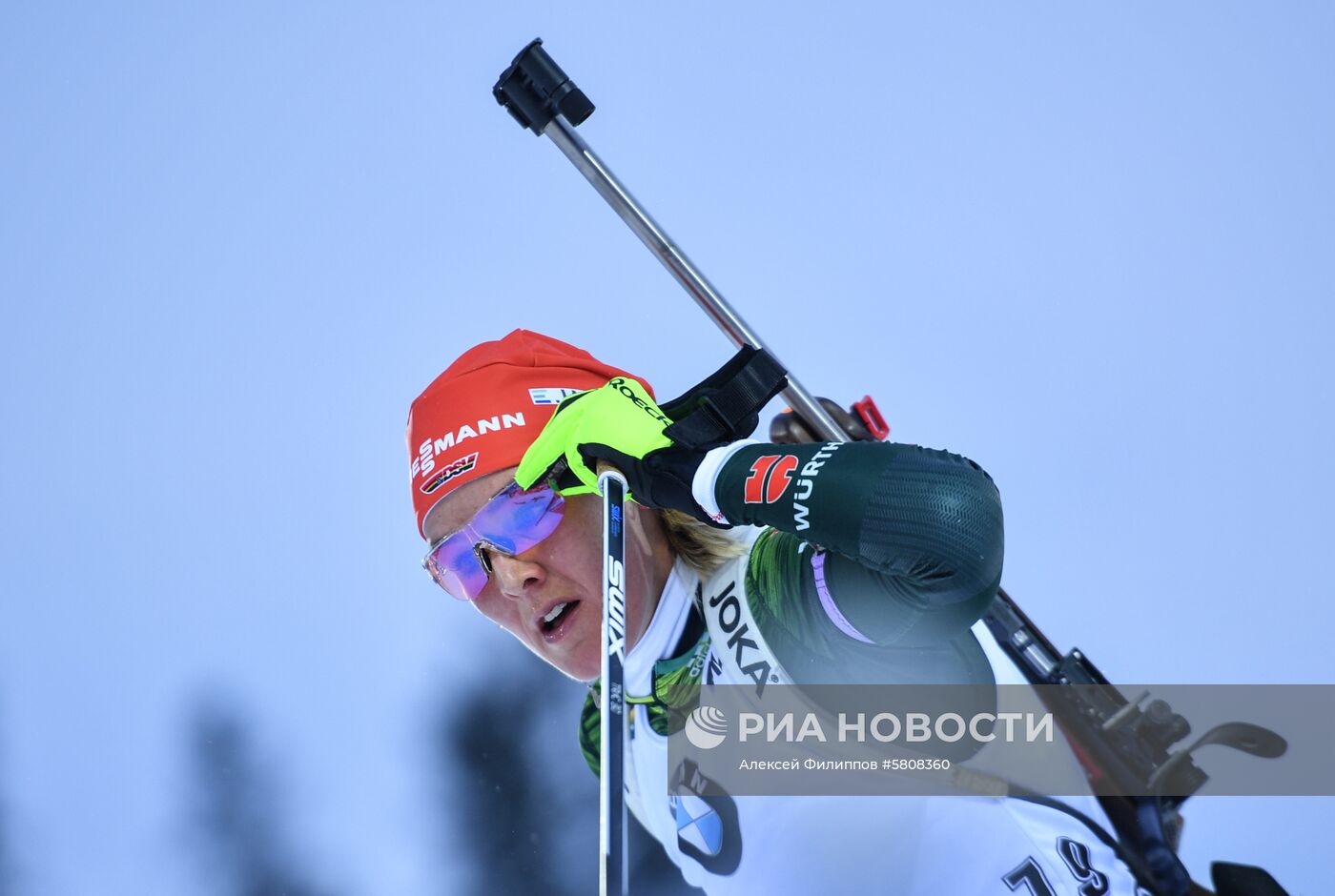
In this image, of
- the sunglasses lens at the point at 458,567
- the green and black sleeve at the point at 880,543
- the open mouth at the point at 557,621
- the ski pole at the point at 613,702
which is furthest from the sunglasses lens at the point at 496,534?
the green and black sleeve at the point at 880,543

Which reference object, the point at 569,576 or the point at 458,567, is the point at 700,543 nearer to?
the point at 569,576

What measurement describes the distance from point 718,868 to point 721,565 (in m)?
0.49

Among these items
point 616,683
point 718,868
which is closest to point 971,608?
point 616,683

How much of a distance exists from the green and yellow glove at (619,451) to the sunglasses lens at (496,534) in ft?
0.53

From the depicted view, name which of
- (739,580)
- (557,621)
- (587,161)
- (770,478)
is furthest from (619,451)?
(587,161)

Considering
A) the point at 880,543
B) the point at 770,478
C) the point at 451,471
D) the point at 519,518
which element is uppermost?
the point at 451,471

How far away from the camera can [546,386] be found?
1.94 m

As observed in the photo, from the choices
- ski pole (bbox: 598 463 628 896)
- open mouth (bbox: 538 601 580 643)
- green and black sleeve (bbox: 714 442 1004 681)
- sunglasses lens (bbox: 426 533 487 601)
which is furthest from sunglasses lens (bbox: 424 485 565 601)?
green and black sleeve (bbox: 714 442 1004 681)

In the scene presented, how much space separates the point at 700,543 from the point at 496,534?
1.03ft

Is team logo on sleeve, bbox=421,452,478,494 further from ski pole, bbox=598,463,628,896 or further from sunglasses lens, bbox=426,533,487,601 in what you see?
ski pole, bbox=598,463,628,896

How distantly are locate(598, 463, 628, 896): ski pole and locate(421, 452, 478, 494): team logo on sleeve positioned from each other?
1.44ft

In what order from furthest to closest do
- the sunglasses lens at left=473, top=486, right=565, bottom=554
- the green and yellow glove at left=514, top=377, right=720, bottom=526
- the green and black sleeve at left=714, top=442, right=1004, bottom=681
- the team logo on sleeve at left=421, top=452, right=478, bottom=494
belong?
the team logo on sleeve at left=421, top=452, right=478, bottom=494 → the sunglasses lens at left=473, top=486, right=565, bottom=554 → the green and yellow glove at left=514, top=377, right=720, bottom=526 → the green and black sleeve at left=714, top=442, right=1004, bottom=681

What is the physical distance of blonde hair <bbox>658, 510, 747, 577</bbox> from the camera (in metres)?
1.75

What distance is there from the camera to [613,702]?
1.31 metres
